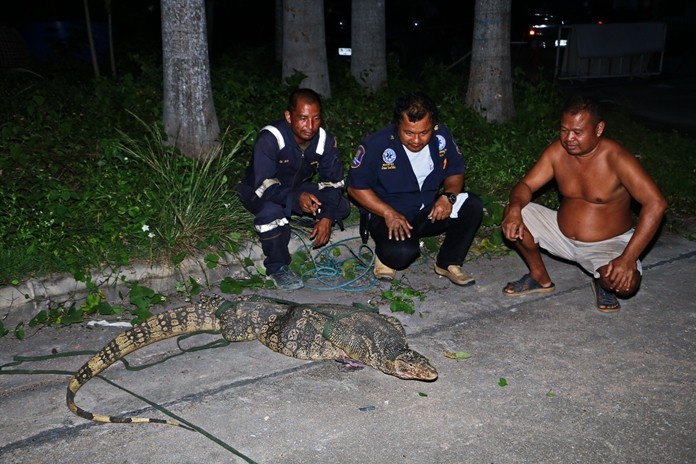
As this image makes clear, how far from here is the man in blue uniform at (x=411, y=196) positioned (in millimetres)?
5484

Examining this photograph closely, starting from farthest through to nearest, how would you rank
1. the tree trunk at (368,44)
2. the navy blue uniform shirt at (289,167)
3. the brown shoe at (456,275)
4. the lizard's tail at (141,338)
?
the tree trunk at (368,44)
the brown shoe at (456,275)
the navy blue uniform shirt at (289,167)
the lizard's tail at (141,338)

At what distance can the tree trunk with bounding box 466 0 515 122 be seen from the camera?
926 cm

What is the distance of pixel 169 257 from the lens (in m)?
5.54

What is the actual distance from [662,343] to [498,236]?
2001 mm

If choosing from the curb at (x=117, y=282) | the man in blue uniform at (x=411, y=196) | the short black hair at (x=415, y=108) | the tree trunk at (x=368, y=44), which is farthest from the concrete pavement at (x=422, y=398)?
the tree trunk at (x=368, y=44)

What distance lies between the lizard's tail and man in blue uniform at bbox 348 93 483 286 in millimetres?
1524

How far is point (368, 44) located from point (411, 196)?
18.1ft

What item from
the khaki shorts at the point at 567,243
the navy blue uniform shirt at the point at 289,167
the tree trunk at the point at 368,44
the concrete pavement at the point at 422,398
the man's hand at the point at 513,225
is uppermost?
the tree trunk at the point at 368,44

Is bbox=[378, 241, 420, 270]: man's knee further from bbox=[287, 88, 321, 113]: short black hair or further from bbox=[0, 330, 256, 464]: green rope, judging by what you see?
bbox=[0, 330, 256, 464]: green rope

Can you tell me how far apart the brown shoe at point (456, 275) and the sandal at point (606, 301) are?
96 centimetres

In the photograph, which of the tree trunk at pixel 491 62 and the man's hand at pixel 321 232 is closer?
the man's hand at pixel 321 232

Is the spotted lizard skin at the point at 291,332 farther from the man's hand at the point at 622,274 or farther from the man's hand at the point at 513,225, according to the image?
the man's hand at the point at 622,274

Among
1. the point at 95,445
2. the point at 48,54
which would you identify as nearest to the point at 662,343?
the point at 95,445

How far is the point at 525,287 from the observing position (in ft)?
18.3
